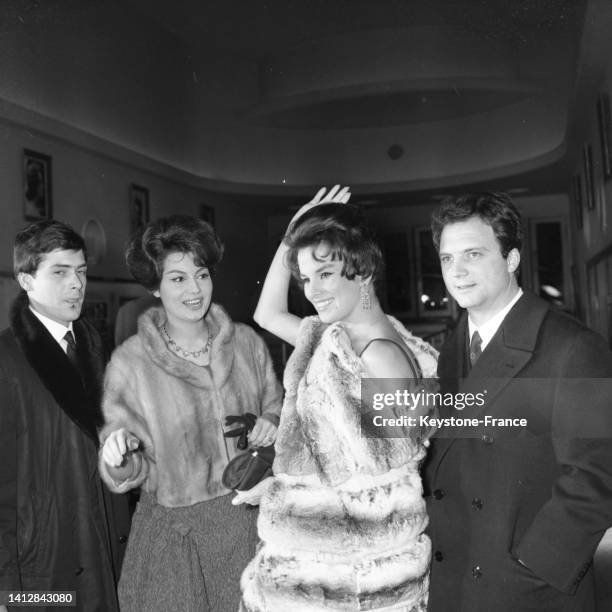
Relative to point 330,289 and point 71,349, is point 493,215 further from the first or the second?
point 71,349

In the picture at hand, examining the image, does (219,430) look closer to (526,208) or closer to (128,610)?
(128,610)

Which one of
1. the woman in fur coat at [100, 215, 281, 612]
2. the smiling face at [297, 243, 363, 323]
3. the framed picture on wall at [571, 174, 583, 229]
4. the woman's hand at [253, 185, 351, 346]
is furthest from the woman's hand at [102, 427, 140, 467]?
the framed picture on wall at [571, 174, 583, 229]

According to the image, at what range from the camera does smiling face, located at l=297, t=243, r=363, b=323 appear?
1377 mm

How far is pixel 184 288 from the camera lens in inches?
64.1

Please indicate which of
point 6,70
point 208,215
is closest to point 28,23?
point 6,70

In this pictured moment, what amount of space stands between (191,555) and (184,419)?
0.33m

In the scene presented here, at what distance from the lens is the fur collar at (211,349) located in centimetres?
163

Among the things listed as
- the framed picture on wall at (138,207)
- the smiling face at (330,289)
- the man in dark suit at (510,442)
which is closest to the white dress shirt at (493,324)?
the man in dark suit at (510,442)

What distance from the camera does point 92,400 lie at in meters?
1.68

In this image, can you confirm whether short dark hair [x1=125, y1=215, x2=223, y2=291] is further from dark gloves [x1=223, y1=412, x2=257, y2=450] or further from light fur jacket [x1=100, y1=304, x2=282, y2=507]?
dark gloves [x1=223, y1=412, x2=257, y2=450]

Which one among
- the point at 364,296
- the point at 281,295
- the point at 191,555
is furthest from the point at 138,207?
the point at 191,555

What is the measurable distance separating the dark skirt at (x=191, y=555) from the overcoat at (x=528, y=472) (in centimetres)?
51

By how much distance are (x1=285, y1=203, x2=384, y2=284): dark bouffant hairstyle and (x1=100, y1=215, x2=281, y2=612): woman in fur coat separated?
30 cm

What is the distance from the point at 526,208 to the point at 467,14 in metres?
0.54
